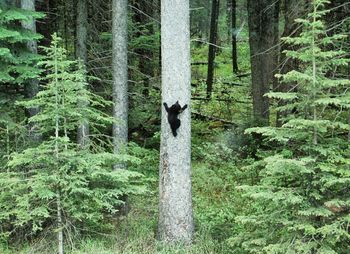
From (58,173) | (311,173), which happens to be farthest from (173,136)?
(311,173)

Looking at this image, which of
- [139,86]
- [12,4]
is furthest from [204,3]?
[12,4]

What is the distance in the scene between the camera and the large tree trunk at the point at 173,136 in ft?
25.9

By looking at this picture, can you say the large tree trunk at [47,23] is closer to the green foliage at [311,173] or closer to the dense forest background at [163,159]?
the dense forest background at [163,159]

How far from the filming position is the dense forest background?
19.7 feet

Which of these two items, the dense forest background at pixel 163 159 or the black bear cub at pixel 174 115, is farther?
the black bear cub at pixel 174 115

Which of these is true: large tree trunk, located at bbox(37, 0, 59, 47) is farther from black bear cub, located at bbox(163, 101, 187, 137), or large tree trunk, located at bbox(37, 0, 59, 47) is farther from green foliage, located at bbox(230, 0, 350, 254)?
green foliage, located at bbox(230, 0, 350, 254)

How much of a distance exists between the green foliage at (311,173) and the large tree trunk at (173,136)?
1.74 meters

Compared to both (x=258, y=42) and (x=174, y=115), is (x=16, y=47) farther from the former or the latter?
(x=258, y=42)

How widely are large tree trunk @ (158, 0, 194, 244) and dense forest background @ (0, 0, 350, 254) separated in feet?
0.06

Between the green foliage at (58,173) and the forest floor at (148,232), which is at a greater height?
the green foliage at (58,173)

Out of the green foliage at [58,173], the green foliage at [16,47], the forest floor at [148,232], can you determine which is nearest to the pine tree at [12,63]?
the green foliage at [16,47]

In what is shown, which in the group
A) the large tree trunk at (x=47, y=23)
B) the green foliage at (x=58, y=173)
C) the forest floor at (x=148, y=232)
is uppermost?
the large tree trunk at (x=47, y=23)

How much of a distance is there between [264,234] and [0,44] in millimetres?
5731

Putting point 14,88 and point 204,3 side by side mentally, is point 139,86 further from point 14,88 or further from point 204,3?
point 204,3
